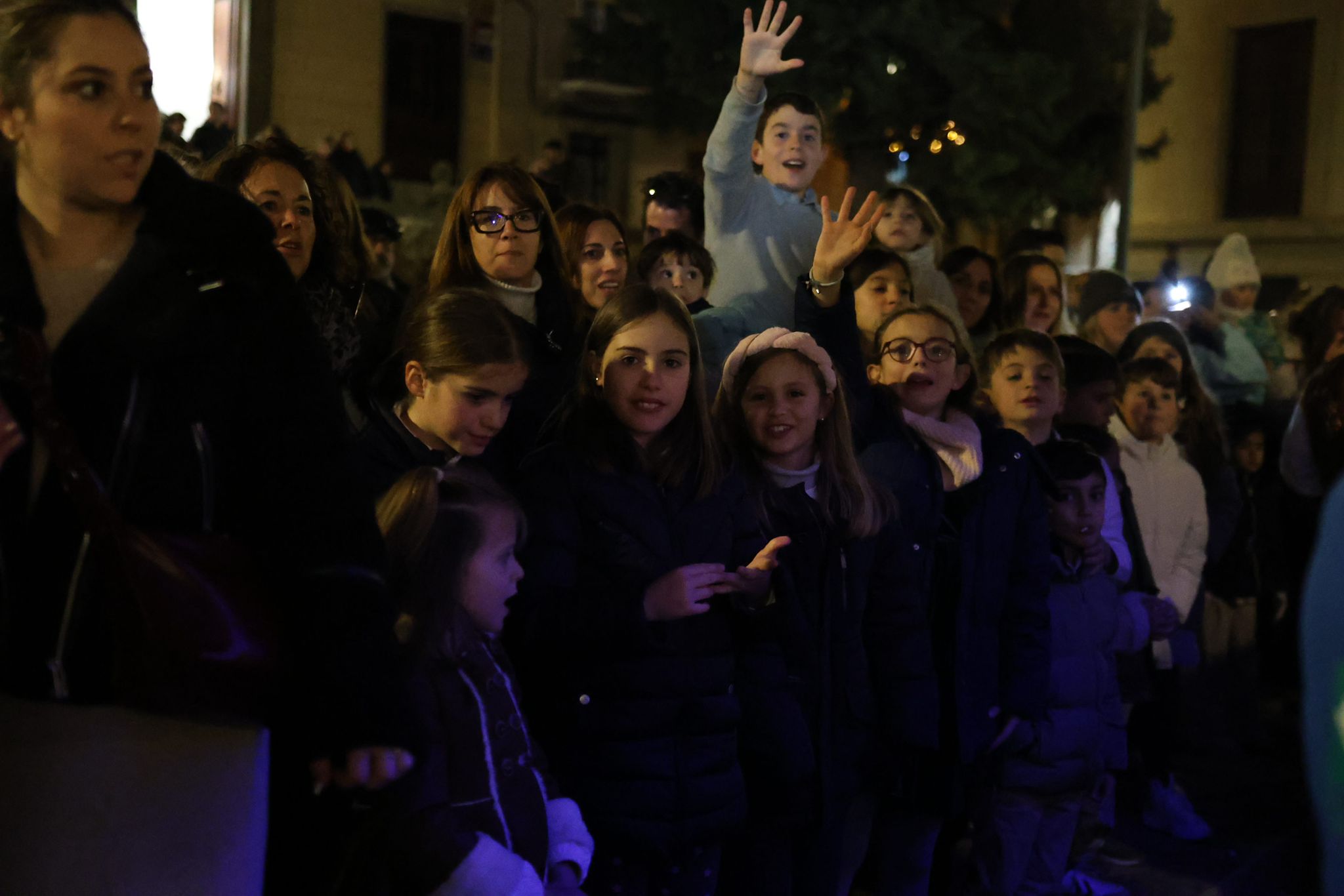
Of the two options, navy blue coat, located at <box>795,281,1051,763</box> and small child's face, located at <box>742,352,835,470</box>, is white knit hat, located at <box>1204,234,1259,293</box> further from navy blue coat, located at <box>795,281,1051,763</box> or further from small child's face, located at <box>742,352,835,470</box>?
small child's face, located at <box>742,352,835,470</box>

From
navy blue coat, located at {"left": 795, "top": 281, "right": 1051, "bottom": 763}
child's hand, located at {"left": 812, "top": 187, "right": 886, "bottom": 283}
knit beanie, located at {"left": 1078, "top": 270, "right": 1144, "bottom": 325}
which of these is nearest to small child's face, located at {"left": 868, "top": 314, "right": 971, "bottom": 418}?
navy blue coat, located at {"left": 795, "top": 281, "right": 1051, "bottom": 763}

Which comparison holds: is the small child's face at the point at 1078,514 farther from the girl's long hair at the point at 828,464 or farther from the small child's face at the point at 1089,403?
the girl's long hair at the point at 828,464

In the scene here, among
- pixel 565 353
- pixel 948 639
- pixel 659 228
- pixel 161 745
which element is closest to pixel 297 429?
pixel 161 745

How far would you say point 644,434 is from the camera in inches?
139

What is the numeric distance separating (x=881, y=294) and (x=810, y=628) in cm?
203

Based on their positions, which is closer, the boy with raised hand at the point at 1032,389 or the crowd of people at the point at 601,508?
the crowd of people at the point at 601,508

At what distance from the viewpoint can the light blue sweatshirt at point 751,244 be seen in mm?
4590

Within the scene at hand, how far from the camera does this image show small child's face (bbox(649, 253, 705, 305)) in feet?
15.9

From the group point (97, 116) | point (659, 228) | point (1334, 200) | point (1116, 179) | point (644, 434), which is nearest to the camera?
point (97, 116)

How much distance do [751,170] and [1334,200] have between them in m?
20.1

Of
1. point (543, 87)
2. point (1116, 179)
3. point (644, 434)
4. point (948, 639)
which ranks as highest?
point (543, 87)

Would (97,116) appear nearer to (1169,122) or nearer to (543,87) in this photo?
(543,87)

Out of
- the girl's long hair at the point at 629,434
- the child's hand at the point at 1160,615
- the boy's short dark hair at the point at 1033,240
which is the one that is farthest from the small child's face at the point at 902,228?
the girl's long hair at the point at 629,434

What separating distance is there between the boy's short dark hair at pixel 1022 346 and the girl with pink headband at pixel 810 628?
48.4 inches
